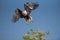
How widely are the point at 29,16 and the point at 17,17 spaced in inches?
6.8

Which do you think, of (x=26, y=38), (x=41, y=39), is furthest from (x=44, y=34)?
(x=26, y=38)

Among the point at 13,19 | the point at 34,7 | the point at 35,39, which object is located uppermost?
the point at 34,7

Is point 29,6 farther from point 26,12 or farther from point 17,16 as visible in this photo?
point 17,16

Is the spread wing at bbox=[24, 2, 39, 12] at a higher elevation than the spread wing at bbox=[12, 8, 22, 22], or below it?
higher

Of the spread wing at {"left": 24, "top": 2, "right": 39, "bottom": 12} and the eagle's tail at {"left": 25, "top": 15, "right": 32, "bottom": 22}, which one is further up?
the spread wing at {"left": 24, "top": 2, "right": 39, "bottom": 12}

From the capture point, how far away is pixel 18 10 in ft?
8.95

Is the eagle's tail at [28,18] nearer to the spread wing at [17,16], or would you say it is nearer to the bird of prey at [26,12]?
the bird of prey at [26,12]

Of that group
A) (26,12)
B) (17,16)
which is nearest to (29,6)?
(26,12)

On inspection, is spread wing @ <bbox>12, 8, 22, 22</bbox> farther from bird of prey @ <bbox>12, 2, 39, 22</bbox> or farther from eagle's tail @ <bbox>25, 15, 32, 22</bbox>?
eagle's tail @ <bbox>25, 15, 32, 22</bbox>

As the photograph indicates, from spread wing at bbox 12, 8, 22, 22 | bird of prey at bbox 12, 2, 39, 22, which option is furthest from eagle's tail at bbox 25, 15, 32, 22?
spread wing at bbox 12, 8, 22, 22

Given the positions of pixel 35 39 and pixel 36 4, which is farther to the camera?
pixel 36 4

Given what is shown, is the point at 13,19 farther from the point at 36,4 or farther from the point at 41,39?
the point at 41,39

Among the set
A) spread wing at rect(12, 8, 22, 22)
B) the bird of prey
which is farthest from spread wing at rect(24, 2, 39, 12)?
spread wing at rect(12, 8, 22, 22)

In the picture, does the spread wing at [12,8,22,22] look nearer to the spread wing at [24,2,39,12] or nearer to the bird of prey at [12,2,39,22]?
the bird of prey at [12,2,39,22]
